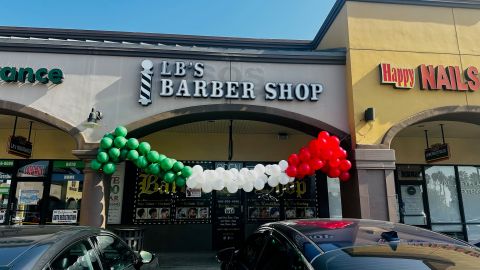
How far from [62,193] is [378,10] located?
33.2 feet

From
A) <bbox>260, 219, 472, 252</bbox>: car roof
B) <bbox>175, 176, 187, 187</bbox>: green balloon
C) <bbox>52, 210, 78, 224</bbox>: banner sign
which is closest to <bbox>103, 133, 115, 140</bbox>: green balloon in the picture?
<bbox>175, 176, 187, 187</bbox>: green balloon

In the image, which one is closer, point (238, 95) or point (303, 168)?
point (303, 168)

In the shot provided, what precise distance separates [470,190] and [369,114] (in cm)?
672

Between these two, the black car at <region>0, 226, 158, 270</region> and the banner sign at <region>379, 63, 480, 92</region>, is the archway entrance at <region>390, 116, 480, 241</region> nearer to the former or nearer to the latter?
the banner sign at <region>379, 63, 480, 92</region>

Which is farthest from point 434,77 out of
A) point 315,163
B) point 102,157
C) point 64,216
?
point 64,216

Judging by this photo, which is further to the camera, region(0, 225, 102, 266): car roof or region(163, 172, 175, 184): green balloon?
region(163, 172, 175, 184): green balloon

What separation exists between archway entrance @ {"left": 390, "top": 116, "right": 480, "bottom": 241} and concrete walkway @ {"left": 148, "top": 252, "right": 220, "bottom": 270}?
6.41 metres

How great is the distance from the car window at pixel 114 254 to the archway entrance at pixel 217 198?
667cm

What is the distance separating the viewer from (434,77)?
9227mm

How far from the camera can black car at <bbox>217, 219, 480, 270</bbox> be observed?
8.21 feet

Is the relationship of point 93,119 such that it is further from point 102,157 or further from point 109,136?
point 102,157

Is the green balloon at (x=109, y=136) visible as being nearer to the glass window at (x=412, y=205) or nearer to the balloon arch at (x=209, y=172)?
the balloon arch at (x=209, y=172)

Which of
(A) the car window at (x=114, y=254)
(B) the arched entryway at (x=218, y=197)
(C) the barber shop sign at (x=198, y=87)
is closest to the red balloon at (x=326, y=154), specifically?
(C) the barber shop sign at (x=198, y=87)

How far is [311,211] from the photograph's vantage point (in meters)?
12.1
